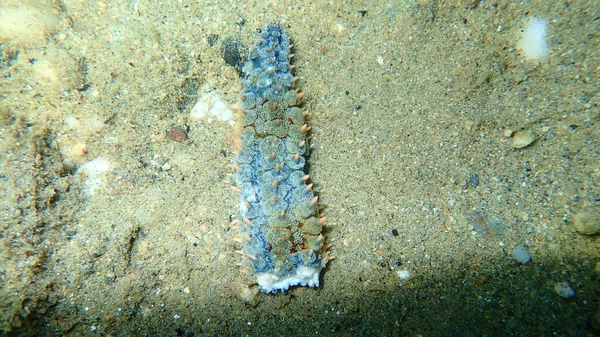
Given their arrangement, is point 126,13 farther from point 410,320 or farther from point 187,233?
point 410,320

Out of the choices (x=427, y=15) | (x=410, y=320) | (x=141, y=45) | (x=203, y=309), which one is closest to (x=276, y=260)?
(x=203, y=309)

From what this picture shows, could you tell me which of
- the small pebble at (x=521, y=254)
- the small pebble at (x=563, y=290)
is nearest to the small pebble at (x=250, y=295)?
the small pebble at (x=521, y=254)

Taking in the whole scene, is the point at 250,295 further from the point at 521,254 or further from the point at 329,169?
the point at 521,254

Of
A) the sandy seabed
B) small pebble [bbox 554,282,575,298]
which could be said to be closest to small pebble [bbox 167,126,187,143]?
the sandy seabed

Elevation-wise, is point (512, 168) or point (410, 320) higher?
point (512, 168)

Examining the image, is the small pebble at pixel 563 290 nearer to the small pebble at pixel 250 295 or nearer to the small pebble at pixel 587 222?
the small pebble at pixel 587 222

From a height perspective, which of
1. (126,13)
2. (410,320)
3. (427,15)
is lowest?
(410,320)
